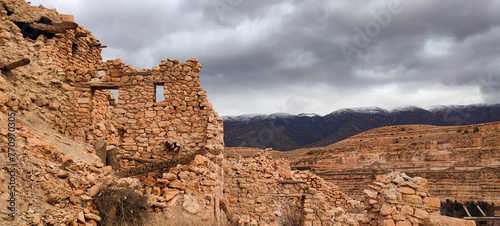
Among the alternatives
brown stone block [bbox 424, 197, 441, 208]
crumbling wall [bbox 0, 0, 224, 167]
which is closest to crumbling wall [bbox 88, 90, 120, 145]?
crumbling wall [bbox 0, 0, 224, 167]

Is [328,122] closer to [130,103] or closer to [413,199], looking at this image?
[130,103]

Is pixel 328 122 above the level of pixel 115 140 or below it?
above

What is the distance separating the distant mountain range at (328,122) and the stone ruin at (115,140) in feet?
150

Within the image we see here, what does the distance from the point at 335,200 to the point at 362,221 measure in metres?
11.5

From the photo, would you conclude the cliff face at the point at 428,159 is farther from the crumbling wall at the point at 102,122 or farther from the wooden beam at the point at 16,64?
the wooden beam at the point at 16,64

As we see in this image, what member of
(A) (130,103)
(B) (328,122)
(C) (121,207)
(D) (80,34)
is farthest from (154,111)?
(B) (328,122)

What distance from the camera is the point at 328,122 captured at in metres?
71.9

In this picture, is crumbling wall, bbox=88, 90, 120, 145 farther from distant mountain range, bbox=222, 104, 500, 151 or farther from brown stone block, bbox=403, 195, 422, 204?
distant mountain range, bbox=222, 104, 500, 151

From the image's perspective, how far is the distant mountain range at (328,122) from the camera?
60.7 m

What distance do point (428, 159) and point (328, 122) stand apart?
33.4m

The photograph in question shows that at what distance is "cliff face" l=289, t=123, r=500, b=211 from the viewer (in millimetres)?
32312

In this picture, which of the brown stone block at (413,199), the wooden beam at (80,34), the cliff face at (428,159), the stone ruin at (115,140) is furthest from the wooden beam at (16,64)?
the cliff face at (428,159)

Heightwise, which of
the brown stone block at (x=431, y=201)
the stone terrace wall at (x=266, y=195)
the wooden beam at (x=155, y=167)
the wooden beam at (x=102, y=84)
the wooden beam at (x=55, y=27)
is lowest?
the stone terrace wall at (x=266, y=195)

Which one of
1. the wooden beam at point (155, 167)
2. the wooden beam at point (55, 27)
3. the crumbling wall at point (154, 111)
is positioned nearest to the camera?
the wooden beam at point (155, 167)
